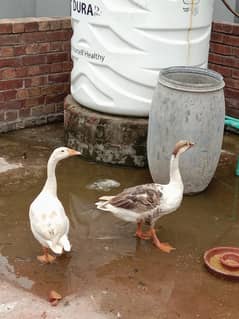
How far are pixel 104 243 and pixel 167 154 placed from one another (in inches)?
44.3

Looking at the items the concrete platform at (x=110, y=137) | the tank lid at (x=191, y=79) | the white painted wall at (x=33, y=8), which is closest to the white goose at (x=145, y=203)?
the tank lid at (x=191, y=79)

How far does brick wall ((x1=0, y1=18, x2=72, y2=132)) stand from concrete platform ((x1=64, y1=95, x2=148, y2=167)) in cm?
104

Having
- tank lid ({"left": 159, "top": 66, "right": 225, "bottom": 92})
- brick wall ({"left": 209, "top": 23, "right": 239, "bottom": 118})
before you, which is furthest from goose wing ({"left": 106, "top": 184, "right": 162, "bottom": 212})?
brick wall ({"left": 209, "top": 23, "right": 239, "bottom": 118})

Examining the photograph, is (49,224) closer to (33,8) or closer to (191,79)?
(191,79)

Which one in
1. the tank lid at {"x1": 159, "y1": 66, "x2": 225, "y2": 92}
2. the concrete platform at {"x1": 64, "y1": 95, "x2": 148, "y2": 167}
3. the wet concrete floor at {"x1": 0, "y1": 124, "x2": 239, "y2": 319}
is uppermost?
the tank lid at {"x1": 159, "y1": 66, "x2": 225, "y2": 92}

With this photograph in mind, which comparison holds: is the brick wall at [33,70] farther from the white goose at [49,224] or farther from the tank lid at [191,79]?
the white goose at [49,224]

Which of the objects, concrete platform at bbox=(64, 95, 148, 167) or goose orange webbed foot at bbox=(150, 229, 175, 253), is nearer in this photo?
goose orange webbed foot at bbox=(150, 229, 175, 253)

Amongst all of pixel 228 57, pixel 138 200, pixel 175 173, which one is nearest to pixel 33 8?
pixel 228 57

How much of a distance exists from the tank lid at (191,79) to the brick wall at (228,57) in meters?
1.81

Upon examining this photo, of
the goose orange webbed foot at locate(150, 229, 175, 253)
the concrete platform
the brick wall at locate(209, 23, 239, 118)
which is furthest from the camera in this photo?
the brick wall at locate(209, 23, 239, 118)

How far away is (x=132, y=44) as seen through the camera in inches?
215

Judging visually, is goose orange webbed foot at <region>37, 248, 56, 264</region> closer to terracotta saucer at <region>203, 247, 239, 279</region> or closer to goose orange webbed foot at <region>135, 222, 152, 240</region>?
goose orange webbed foot at <region>135, 222, 152, 240</region>

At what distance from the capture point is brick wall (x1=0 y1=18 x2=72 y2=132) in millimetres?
6500

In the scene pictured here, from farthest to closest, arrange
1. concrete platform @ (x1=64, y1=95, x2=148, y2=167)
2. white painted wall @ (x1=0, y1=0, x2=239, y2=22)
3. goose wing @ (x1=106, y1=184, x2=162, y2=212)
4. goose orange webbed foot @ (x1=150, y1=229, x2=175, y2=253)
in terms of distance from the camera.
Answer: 1. white painted wall @ (x1=0, y1=0, x2=239, y2=22)
2. concrete platform @ (x1=64, y1=95, x2=148, y2=167)
3. goose orange webbed foot @ (x1=150, y1=229, x2=175, y2=253)
4. goose wing @ (x1=106, y1=184, x2=162, y2=212)
